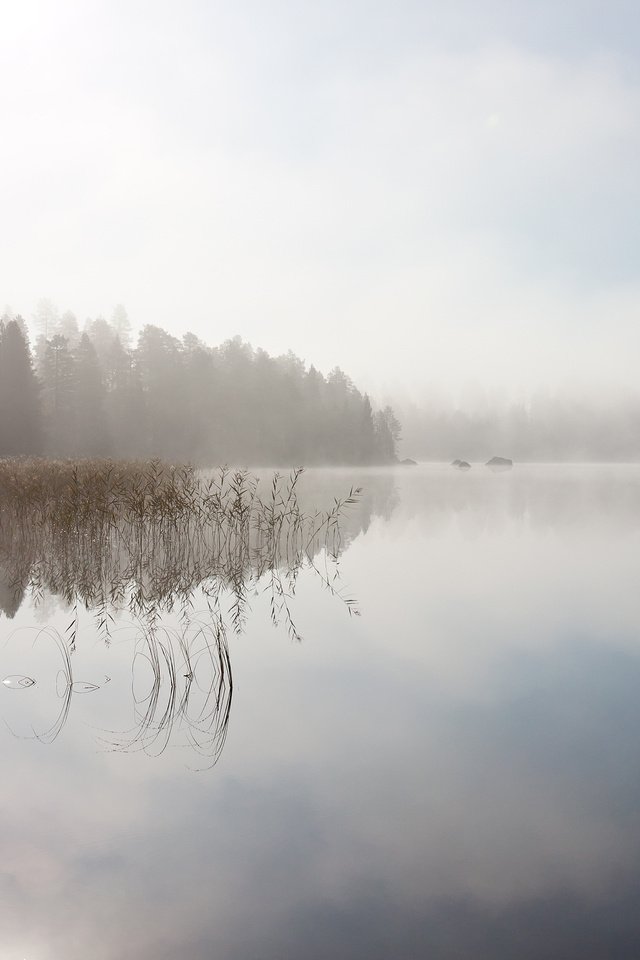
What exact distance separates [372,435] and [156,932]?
77.6 meters

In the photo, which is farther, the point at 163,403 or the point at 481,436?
the point at 481,436

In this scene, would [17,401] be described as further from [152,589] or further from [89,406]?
[152,589]

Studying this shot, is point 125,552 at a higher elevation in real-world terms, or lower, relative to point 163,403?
lower

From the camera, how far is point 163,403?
60.8m

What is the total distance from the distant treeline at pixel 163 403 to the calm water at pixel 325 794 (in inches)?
1564

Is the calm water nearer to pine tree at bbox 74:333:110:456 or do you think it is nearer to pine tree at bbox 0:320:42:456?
pine tree at bbox 0:320:42:456

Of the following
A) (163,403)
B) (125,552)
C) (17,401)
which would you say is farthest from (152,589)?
(163,403)

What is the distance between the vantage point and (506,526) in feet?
69.7

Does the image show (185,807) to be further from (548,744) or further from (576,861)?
(548,744)

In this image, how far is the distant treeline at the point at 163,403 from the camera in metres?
45.5

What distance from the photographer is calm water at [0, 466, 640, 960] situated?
3.18 m

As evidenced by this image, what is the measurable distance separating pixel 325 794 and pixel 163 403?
58.6 m

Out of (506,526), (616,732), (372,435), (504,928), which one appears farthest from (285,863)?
(372,435)

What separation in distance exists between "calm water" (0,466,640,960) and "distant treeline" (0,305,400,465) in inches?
1564
